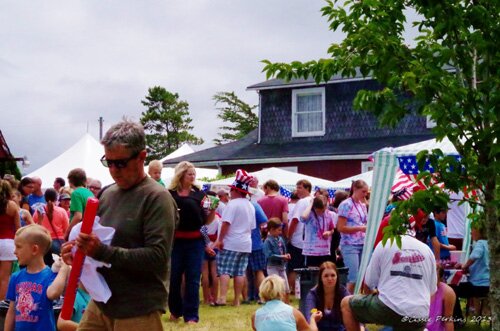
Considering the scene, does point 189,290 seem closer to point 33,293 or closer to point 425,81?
point 33,293

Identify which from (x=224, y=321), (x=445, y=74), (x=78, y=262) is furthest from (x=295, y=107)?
(x=78, y=262)

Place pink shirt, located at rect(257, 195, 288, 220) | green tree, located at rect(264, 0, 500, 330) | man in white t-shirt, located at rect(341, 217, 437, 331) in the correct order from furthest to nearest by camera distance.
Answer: pink shirt, located at rect(257, 195, 288, 220)
man in white t-shirt, located at rect(341, 217, 437, 331)
green tree, located at rect(264, 0, 500, 330)

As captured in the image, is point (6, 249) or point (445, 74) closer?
point (445, 74)

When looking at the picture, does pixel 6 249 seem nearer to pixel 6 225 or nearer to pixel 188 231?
pixel 6 225

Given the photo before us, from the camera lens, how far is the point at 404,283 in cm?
684

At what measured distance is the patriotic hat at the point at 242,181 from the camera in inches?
458

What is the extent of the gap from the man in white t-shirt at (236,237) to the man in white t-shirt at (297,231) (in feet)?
3.09

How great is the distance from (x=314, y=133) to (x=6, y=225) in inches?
837

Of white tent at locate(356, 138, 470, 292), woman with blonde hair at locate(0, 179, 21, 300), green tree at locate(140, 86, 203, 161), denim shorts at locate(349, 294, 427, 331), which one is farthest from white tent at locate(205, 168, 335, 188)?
green tree at locate(140, 86, 203, 161)

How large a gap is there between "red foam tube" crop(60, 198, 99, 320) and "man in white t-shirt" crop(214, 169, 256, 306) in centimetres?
737

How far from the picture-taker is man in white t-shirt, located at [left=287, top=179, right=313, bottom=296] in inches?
496

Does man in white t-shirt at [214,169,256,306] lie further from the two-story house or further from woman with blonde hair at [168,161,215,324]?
the two-story house

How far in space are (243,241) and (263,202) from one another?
2034mm

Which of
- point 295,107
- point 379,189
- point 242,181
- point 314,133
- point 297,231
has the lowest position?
point 297,231
